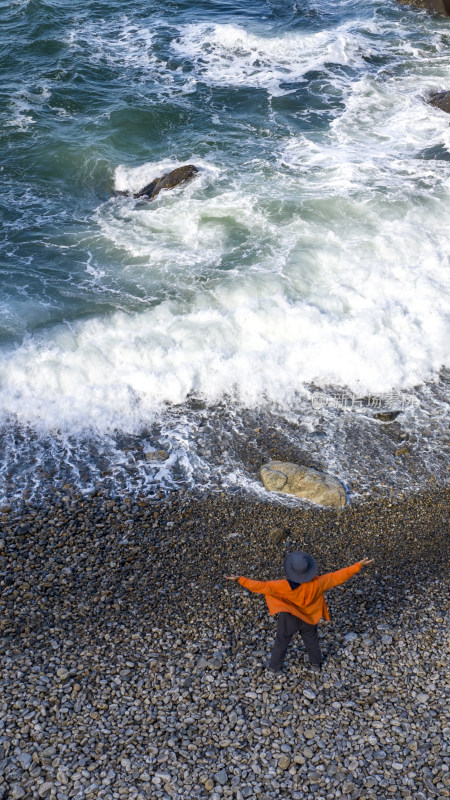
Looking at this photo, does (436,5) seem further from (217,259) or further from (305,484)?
(305,484)

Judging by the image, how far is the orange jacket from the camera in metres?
7.65

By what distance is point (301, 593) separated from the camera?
764 centimetres

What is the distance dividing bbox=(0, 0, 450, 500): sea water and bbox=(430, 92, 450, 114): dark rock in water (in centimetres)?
67

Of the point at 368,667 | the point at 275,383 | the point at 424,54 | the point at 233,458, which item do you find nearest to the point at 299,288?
the point at 275,383

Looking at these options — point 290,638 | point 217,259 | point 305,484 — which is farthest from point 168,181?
point 290,638

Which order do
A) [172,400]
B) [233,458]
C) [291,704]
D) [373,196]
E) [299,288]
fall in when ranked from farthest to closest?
1. [373,196]
2. [299,288]
3. [172,400]
4. [233,458]
5. [291,704]

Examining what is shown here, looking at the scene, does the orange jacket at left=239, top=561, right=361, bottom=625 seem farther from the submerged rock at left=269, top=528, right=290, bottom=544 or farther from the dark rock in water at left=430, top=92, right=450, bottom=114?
the dark rock in water at left=430, top=92, right=450, bottom=114

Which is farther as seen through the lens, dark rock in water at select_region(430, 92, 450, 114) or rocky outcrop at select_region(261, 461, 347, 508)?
dark rock in water at select_region(430, 92, 450, 114)

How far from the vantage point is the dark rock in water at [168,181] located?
1970 centimetres

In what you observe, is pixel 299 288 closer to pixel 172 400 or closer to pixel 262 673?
pixel 172 400

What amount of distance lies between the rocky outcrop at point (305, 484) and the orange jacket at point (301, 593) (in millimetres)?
3250

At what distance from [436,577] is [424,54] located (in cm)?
2725

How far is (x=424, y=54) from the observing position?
29453 millimetres

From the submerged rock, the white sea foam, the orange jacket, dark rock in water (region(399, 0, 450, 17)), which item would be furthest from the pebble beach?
dark rock in water (region(399, 0, 450, 17))
